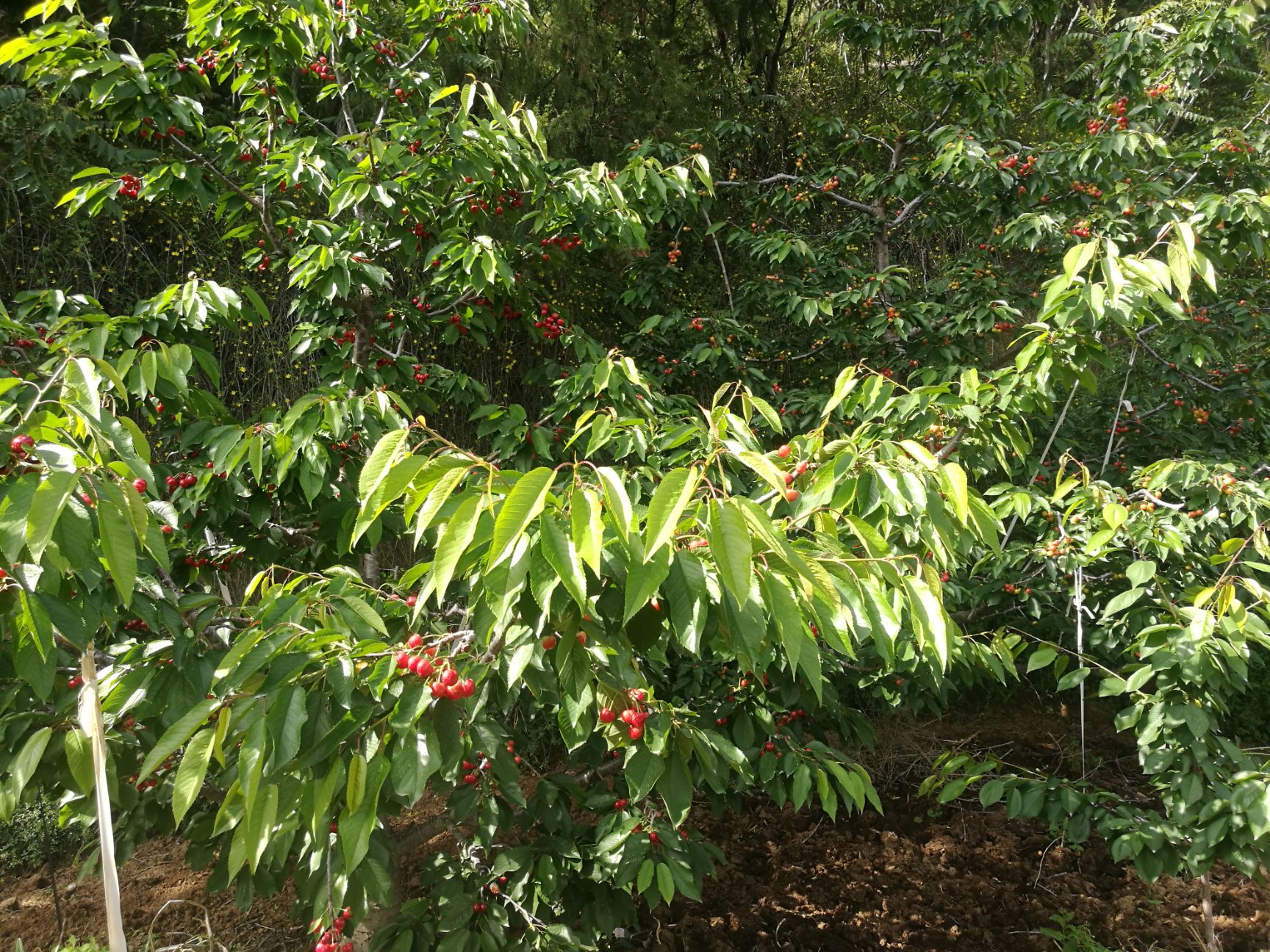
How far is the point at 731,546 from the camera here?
31.2 inches

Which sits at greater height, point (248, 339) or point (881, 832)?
point (248, 339)

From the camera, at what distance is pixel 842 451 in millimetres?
1303

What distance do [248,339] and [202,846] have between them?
2812 mm

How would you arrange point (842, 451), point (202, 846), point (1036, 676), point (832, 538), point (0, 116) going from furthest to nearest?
1. point (1036, 676)
2. point (0, 116)
3. point (202, 846)
4. point (842, 451)
5. point (832, 538)

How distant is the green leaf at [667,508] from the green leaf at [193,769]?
1.99ft

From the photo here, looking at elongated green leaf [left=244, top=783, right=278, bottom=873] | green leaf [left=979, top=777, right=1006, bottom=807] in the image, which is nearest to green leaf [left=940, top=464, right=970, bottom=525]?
elongated green leaf [left=244, top=783, right=278, bottom=873]

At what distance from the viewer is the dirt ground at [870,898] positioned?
9.11ft

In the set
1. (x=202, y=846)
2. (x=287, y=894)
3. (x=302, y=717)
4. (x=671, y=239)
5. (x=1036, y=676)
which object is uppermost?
(x=302, y=717)

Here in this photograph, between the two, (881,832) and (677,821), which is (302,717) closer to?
(677,821)

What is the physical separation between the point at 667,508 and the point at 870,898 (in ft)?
9.58

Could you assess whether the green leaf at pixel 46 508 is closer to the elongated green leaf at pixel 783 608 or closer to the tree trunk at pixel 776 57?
the elongated green leaf at pixel 783 608

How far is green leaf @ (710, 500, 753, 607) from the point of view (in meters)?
0.78

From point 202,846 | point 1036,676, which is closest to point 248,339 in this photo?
point 202,846

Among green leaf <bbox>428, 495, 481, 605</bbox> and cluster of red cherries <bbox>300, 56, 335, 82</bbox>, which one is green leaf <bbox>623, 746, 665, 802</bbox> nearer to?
green leaf <bbox>428, 495, 481, 605</bbox>
